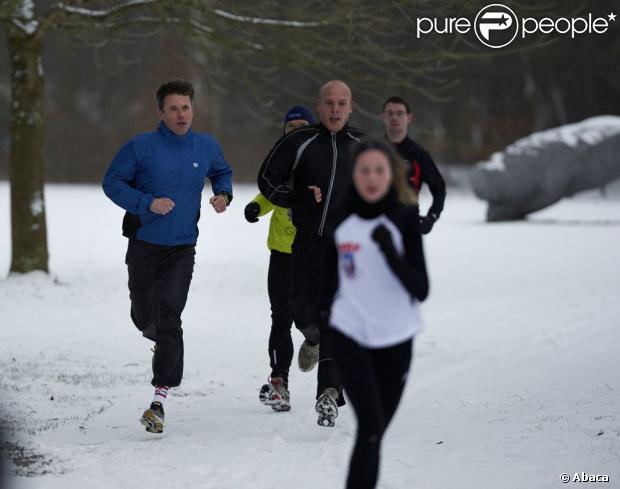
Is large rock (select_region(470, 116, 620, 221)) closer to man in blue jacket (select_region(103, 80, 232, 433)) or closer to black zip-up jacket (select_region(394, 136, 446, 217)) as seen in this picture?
black zip-up jacket (select_region(394, 136, 446, 217))

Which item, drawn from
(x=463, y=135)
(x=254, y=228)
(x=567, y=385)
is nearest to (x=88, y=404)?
(x=567, y=385)

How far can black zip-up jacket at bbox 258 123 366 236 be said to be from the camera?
272 inches

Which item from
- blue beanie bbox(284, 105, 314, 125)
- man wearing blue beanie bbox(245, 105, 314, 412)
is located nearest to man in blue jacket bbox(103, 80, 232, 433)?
man wearing blue beanie bbox(245, 105, 314, 412)

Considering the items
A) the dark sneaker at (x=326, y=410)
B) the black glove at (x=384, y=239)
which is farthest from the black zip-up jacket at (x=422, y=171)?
the black glove at (x=384, y=239)

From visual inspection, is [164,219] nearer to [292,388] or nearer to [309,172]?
[309,172]

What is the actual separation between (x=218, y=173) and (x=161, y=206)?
718 millimetres

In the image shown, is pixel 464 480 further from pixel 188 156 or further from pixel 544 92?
pixel 544 92

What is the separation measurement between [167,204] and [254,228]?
17.8 m

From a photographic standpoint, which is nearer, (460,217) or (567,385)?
(567,385)

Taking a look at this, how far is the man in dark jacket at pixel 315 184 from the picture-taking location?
6.86 meters

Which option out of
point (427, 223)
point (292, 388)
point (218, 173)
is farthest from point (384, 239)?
point (292, 388)

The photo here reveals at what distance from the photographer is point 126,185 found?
662 centimetres

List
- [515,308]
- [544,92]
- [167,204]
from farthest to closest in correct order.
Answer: [544,92], [515,308], [167,204]

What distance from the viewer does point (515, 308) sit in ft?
40.9
